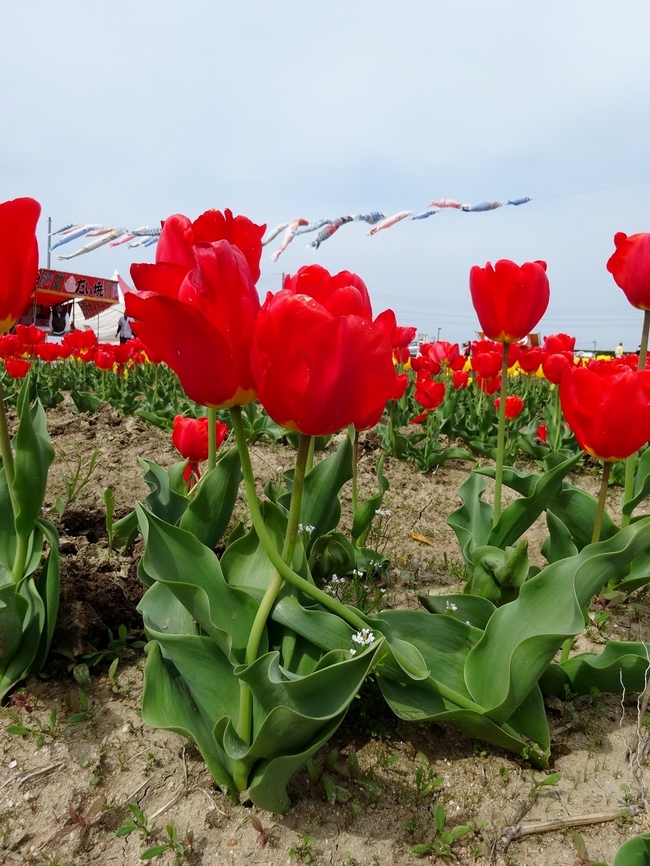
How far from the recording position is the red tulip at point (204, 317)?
3.18ft

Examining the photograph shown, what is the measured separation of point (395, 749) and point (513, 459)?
11.3 ft

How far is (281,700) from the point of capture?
46.6 inches

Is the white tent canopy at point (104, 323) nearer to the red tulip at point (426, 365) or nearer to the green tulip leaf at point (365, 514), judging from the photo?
the red tulip at point (426, 365)

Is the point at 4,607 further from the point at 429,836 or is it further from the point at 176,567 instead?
the point at 429,836

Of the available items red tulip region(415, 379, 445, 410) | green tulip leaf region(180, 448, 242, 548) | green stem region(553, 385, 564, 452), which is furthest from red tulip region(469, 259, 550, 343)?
green stem region(553, 385, 564, 452)

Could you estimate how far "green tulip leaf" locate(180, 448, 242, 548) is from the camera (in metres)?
1.58

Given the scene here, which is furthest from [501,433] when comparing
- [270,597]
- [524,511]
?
[270,597]

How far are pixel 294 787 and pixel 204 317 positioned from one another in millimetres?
1103

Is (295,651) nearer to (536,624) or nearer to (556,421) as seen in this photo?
(536,624)

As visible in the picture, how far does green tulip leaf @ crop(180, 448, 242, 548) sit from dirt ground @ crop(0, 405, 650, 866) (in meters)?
0.54

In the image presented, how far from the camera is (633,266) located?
1990 mm

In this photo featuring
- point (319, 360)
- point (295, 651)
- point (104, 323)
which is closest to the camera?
point (319, 360)

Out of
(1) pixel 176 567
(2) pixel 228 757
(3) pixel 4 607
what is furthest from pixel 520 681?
(3) pixel 4 607

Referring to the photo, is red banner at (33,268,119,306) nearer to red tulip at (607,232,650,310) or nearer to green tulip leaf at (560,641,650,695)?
red tulip at (607,232,650,310)
